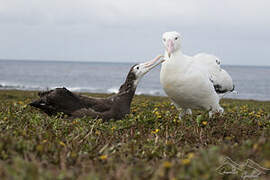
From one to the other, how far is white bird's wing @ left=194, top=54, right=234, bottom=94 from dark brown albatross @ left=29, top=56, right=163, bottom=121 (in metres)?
1.23

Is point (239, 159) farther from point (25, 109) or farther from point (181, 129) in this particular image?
point (25, 109)

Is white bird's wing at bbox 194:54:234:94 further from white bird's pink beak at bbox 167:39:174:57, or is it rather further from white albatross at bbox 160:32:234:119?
white bird's pink beak at bbox 167:39:174:57

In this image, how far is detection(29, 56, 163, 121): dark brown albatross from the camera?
6895 millimetres

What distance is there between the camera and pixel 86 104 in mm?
7242

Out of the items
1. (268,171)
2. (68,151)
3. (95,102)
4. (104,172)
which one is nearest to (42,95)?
(95,102)

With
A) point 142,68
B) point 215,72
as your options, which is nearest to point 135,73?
point 142,68

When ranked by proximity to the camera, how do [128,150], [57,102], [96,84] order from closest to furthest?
[128,150] < [57,102] < [96,84]

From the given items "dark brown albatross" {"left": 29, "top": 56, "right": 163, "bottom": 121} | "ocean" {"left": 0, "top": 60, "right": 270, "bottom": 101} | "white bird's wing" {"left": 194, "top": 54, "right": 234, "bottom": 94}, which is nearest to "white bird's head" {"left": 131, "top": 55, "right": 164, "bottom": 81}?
"dark brown albatross" {"left": 29, "top": 56, "right": 163, "bottom": 121}

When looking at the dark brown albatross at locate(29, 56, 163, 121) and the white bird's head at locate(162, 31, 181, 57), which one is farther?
the white bird's head at locate(162, 31, 181, 57)

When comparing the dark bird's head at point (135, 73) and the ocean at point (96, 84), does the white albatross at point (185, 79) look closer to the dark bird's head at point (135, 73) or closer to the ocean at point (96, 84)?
the dark bird's head at point (135, 73)

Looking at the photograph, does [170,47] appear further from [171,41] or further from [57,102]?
[57,102]

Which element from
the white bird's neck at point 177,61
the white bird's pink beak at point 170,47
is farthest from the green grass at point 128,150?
the white bird's pink beak at point 170,47

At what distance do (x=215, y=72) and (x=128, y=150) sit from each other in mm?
4721

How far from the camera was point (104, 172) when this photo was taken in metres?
3.13
